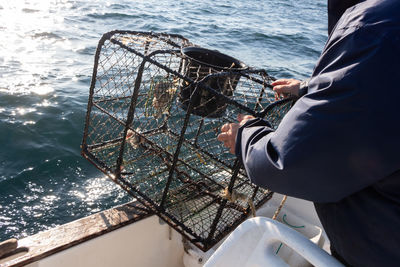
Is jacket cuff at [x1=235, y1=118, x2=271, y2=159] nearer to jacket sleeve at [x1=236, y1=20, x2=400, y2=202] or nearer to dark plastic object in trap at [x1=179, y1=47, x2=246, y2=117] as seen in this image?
jacket sleeve at [x1=236, y1=20, x2=400, y2=202]

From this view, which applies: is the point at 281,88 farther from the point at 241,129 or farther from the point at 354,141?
the point at 354,141

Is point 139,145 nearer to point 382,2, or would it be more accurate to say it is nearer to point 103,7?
point 382,2

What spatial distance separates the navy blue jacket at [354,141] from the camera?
0.80 m

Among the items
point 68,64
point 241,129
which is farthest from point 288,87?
point 68,64

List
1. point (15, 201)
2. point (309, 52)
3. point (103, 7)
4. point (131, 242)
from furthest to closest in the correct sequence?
point (103, 7)
point (309, 52)
point (15, 201)
point (131, 242)

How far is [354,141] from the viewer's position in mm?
840

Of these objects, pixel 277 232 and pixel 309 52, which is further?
pixel 309 52

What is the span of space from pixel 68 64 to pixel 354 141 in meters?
6.52

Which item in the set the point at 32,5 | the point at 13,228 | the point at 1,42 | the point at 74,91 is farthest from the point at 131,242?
the point at 32,5

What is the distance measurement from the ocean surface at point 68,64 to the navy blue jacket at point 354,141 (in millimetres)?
2879

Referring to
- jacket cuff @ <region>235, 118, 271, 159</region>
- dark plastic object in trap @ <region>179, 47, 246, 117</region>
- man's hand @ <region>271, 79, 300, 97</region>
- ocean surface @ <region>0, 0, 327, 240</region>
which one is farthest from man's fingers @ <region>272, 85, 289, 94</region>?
ocean surface @ <region>0, 0, 327, 240</region>

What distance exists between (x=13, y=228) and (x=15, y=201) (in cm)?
34

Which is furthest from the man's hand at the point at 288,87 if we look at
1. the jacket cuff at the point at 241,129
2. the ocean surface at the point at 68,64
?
the ocean surface at the point at 68,64

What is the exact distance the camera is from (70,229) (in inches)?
79.0
